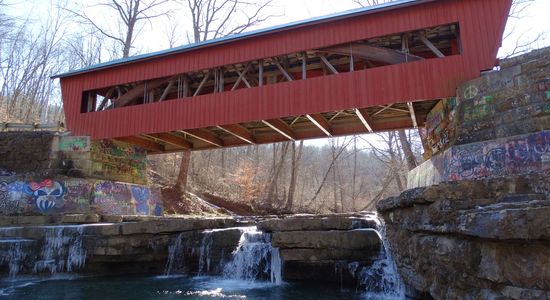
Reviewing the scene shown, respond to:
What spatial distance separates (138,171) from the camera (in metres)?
17.1

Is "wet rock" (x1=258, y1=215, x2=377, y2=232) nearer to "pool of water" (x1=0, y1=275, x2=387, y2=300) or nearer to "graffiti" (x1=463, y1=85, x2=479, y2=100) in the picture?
"pool of water" (x1=0, y1=275, x2=387, y2=300)

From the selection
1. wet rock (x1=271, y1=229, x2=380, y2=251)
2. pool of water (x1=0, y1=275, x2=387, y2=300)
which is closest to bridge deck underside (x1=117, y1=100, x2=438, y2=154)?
wet rock (x1=271, y1=229, x2=380, y2=251)

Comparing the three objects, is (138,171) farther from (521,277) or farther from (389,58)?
(521,277)

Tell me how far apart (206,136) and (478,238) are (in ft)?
43.5

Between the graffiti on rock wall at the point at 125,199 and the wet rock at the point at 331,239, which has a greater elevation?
the graffiti on rock wall at the point at 125,199

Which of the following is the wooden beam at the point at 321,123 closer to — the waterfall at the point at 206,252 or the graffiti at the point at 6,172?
the waterfall at the point at 206,252

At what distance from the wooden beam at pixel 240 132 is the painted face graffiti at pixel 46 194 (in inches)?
252

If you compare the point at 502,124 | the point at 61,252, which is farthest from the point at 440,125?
the point at 61,252

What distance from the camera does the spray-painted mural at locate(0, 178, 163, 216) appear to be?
1335 cm

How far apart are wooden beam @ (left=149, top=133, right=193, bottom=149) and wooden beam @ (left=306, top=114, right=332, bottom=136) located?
663cm

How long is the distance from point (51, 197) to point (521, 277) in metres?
14.5

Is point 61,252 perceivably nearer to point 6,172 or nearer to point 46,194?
A: point 46,194

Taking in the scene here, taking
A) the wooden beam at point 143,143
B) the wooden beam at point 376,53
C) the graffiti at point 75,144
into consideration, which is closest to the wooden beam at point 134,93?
the wooden beam at point 143,143

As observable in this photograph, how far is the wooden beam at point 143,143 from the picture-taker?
53.2 feet
